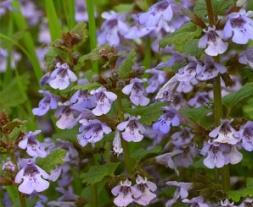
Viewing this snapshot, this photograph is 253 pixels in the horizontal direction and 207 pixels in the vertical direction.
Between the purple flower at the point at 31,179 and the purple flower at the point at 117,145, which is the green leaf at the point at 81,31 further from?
the purple flower at the point at 31,179

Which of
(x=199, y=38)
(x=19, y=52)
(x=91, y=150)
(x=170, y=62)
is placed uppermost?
(x=199, y=38)

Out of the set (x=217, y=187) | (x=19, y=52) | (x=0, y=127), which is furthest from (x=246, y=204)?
(x=19, y=52)

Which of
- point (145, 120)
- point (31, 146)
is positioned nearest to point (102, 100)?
point (145, 120)

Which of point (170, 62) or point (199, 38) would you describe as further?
point (170, 62)

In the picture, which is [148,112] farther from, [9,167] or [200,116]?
[9,167]

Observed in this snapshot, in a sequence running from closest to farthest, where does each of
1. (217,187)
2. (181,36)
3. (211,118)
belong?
1. (181,36)
2. (217,187)
3. (211,118)

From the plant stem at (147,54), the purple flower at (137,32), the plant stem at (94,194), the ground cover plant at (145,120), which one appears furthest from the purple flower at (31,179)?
the plant stem at (147,54)

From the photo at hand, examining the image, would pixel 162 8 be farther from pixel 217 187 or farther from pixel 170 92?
pixel 217 187
